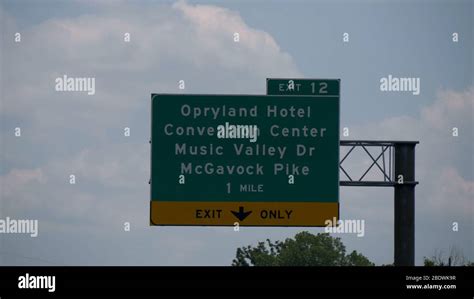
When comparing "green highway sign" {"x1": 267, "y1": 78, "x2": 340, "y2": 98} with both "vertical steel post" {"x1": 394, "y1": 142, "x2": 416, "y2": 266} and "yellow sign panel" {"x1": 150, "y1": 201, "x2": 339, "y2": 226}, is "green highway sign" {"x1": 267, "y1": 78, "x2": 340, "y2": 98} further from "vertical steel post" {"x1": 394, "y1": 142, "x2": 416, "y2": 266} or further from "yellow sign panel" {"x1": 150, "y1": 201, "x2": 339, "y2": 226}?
"yellow sign panel" {"x1": 150, "y1": 201, "x2": 339, "y2": 226}

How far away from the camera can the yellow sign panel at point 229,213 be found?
1364 inches

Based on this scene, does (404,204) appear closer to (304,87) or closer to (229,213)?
(304,87)

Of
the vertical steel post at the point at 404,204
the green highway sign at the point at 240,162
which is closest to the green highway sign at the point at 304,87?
the green highway sign at the point at 240,162

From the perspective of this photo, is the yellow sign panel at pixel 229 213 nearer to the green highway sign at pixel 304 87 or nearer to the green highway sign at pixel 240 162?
the green highway sign at pixel 240 162

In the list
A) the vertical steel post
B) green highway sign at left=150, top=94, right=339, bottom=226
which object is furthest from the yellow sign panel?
the vertical steel post

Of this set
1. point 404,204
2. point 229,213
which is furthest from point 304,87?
point 404,204

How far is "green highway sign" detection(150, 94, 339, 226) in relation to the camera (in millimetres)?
34688

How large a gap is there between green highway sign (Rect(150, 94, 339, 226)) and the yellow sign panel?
3 centimetres

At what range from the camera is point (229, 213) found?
1364 inches

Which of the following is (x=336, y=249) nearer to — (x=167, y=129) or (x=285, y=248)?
(x=285, y=248)

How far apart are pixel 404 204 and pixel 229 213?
6305 mm

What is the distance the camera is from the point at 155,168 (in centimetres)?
3522
